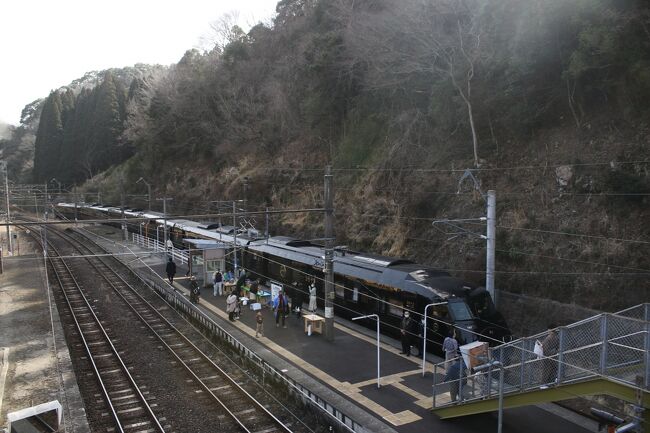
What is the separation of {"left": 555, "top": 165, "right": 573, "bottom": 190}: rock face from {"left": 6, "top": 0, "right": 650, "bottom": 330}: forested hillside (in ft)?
0.17

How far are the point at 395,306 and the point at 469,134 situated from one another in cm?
1209

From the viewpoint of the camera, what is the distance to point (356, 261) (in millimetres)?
19047

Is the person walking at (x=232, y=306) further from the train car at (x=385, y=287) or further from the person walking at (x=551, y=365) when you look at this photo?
the person walking at (x=551, y=365)

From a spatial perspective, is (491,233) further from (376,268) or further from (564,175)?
(564,175)

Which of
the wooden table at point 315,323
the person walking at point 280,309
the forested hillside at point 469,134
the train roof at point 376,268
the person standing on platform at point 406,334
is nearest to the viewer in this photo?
the person standing on platform at point 406,334

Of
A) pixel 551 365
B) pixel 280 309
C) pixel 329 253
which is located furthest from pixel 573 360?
pixel 280 309

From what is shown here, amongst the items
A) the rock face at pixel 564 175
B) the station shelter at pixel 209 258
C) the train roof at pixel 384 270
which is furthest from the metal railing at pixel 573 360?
the station shelter at pixel 209 258

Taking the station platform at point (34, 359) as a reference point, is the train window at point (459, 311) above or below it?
above

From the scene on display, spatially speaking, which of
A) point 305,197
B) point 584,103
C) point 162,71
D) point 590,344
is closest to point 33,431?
point 590,344

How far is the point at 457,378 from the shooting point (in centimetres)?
1193

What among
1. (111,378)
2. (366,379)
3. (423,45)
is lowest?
(111,378)

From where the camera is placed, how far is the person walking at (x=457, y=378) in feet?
Result: 37.2

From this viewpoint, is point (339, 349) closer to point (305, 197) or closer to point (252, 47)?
point (305, 197)

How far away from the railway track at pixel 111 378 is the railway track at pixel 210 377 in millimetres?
1635
